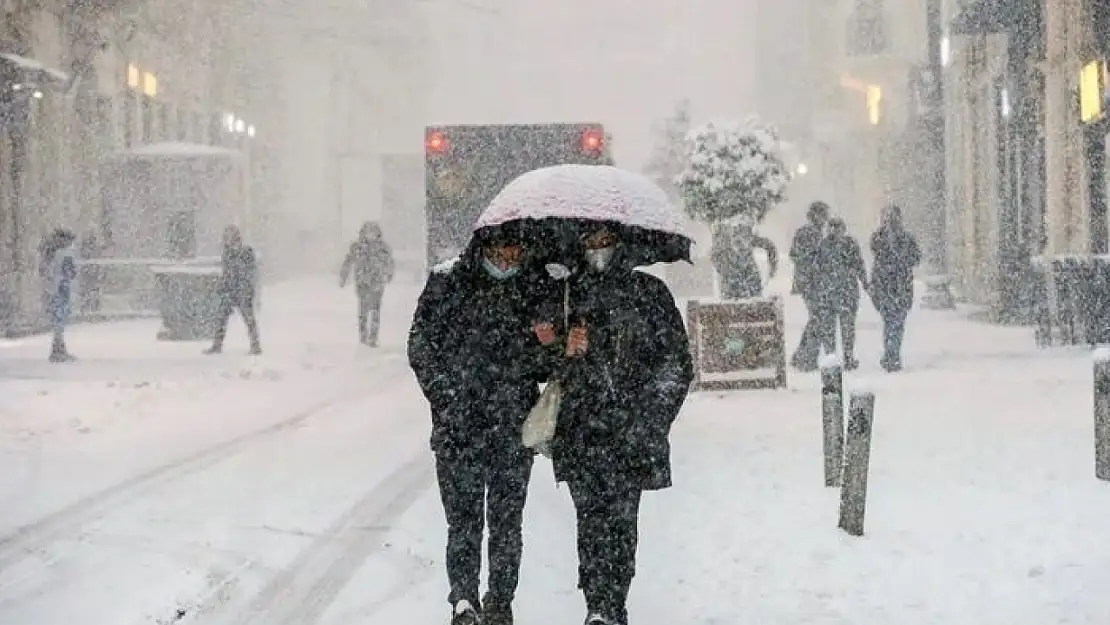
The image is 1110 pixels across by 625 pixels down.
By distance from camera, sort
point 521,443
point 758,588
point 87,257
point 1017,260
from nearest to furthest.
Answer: point 521,443 < point 758,588 < point 1017,260 < point 87,257

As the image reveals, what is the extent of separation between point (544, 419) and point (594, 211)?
2.52 ft

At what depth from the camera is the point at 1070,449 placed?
33.2 feet

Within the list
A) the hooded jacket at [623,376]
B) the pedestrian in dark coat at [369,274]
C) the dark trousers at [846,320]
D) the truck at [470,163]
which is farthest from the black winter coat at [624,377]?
the pedestrian in dark coat at [369,274]

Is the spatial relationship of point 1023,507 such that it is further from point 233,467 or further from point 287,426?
point 287,426

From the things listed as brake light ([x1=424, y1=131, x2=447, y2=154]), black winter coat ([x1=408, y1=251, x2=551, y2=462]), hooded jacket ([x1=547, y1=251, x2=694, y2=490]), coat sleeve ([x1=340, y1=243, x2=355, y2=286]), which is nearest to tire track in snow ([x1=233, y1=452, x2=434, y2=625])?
black winter coat ([x1=408, y1=251, x2=551, y2=462])

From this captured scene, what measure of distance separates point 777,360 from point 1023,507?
6.14 meters

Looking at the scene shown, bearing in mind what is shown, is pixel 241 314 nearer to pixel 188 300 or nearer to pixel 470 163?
pixel 188 300

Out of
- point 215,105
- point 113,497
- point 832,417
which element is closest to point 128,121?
point 215,105

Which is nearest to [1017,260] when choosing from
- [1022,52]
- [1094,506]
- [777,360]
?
[1022,52]

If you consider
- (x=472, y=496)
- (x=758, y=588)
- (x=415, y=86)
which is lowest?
(x=758, y=588)

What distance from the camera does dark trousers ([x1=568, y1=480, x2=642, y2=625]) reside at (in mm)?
5289

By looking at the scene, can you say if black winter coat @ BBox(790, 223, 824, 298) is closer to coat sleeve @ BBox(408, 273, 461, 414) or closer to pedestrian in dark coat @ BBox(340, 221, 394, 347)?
pedestrian in dark coat @ BBox(340, 221, 394, 347)

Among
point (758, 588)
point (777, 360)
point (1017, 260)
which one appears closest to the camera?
point (758, 588)

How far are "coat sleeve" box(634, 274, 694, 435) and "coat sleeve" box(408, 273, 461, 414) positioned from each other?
2.43ft
